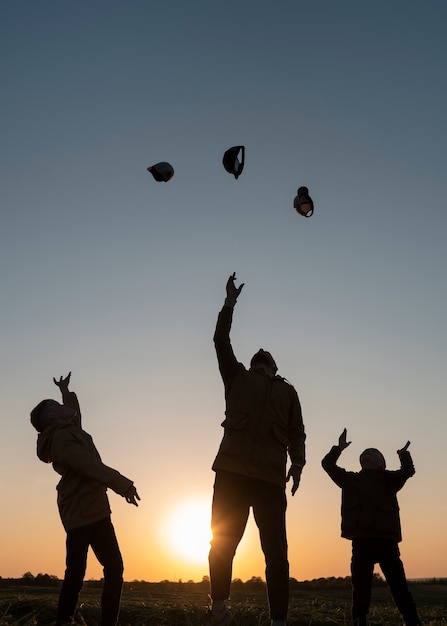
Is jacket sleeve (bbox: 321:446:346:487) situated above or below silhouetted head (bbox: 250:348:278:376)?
below

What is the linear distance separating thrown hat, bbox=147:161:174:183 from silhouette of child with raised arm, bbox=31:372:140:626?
6341 millimetres

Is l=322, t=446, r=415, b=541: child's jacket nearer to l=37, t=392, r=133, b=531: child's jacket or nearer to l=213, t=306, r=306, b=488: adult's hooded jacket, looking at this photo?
l=213, t=306, r=306, b=488: adult's hooded jacket

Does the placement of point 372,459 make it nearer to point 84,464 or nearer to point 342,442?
point 342,442

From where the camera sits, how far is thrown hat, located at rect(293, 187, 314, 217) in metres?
11.6

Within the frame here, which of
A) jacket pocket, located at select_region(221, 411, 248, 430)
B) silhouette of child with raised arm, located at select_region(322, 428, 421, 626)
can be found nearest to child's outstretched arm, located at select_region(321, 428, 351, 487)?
silhouette of child with raised arm, located at select_region(322, 428, 421, 626)

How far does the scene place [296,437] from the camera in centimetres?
655

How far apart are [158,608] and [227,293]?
11.6ft

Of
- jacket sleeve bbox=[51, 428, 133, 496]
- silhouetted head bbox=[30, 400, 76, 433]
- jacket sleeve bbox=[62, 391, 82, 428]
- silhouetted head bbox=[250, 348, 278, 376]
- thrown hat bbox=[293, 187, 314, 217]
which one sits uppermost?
thrown hat bbox=[293, 187, 314, 217]

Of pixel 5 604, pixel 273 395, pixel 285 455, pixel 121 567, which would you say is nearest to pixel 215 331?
pixel 273 395

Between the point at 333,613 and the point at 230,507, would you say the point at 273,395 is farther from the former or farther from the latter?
the point at 333,613

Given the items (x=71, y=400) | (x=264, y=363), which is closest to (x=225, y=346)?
(x=264, y=363)

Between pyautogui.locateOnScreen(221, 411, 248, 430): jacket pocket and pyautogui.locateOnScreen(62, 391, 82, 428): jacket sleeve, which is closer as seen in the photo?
pyautogui.locateOnScreen(221, 411, 248, 430): jacket pocket

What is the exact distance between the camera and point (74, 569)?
5.91 meters

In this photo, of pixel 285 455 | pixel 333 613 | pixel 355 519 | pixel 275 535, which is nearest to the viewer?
pixel 275 535
